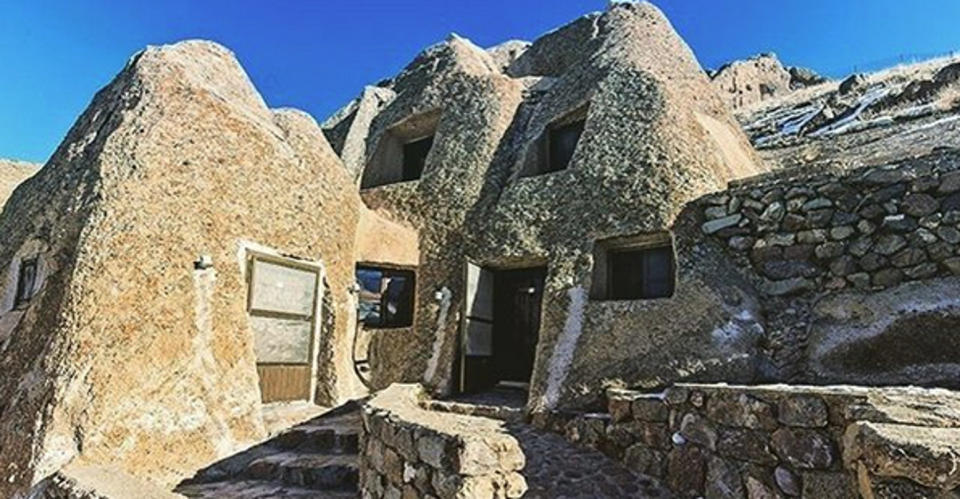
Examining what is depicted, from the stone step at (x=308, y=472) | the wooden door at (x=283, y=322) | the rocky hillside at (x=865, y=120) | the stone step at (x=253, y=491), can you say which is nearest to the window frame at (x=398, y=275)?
the wooden door at (x=283, y=322)

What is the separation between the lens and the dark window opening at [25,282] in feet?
25.5

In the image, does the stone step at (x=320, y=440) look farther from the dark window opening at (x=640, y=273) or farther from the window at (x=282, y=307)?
the dark window opening at (x=640, y=273)

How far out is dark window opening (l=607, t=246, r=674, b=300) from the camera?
8141 mm

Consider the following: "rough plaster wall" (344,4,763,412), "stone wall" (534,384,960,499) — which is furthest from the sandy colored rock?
"stone wall" (534,384,960,499)

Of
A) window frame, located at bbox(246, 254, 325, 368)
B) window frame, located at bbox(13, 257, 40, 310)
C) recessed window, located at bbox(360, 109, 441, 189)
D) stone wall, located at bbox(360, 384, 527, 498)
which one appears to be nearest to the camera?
stone wall, located at bbox(360, 384, 527, 498)

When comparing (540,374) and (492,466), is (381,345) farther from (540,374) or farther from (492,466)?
(492,466)

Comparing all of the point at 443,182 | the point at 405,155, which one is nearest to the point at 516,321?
the point at 443,182

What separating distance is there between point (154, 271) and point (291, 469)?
9.20 feet

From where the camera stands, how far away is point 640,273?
8352 millimetres

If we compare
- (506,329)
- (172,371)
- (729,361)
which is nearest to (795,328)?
(729,361)

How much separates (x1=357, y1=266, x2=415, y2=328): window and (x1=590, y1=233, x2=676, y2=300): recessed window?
13.5 feet

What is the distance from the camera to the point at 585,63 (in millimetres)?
10711

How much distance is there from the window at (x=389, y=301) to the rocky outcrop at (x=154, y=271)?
6.06ft

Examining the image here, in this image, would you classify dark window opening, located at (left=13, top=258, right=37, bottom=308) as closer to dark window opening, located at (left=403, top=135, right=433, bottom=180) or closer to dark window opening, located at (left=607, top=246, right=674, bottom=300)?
dark window opening, located at (left=403, top=135, right=433, bottom=180)
